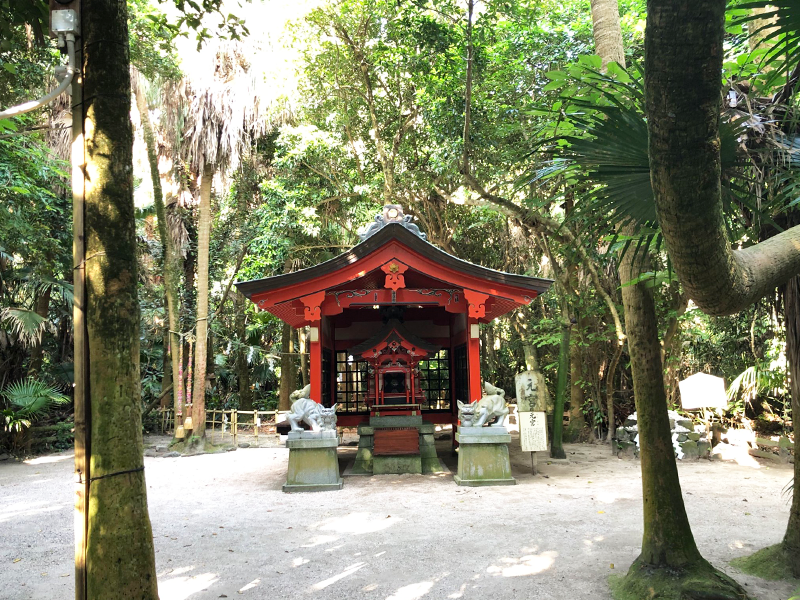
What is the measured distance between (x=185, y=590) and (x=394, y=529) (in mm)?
2326

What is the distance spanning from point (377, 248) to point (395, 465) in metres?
3.58

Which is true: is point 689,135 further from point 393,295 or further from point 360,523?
point 393,295

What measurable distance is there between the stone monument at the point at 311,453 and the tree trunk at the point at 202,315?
15.3 ft

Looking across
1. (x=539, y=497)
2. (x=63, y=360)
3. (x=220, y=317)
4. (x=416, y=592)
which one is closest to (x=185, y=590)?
(x=416, y=592)

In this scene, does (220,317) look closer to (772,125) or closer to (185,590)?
(185,590)

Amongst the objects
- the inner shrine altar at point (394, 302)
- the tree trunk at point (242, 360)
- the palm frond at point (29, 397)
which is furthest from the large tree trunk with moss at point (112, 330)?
the tree trunk at point (242, 360)

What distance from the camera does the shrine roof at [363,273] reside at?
8.71 m

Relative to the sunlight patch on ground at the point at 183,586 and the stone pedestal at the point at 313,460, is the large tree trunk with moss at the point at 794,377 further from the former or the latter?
the stone pedestal at the point at 313,460

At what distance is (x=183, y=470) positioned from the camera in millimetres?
10234

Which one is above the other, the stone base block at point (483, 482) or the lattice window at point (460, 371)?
the lattice window at point (460, 371)

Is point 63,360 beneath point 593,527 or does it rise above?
above

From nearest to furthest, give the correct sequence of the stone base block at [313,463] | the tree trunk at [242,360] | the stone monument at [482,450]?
the stone base block at [313,463] → the stone monument at [482,450] → the tree trunk at [242,360]

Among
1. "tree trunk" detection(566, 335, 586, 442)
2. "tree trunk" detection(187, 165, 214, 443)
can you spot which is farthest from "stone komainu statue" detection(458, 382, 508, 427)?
"tree trunk" detection(187, 165, 214, 443)

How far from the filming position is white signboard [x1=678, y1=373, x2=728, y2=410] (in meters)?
10.0
